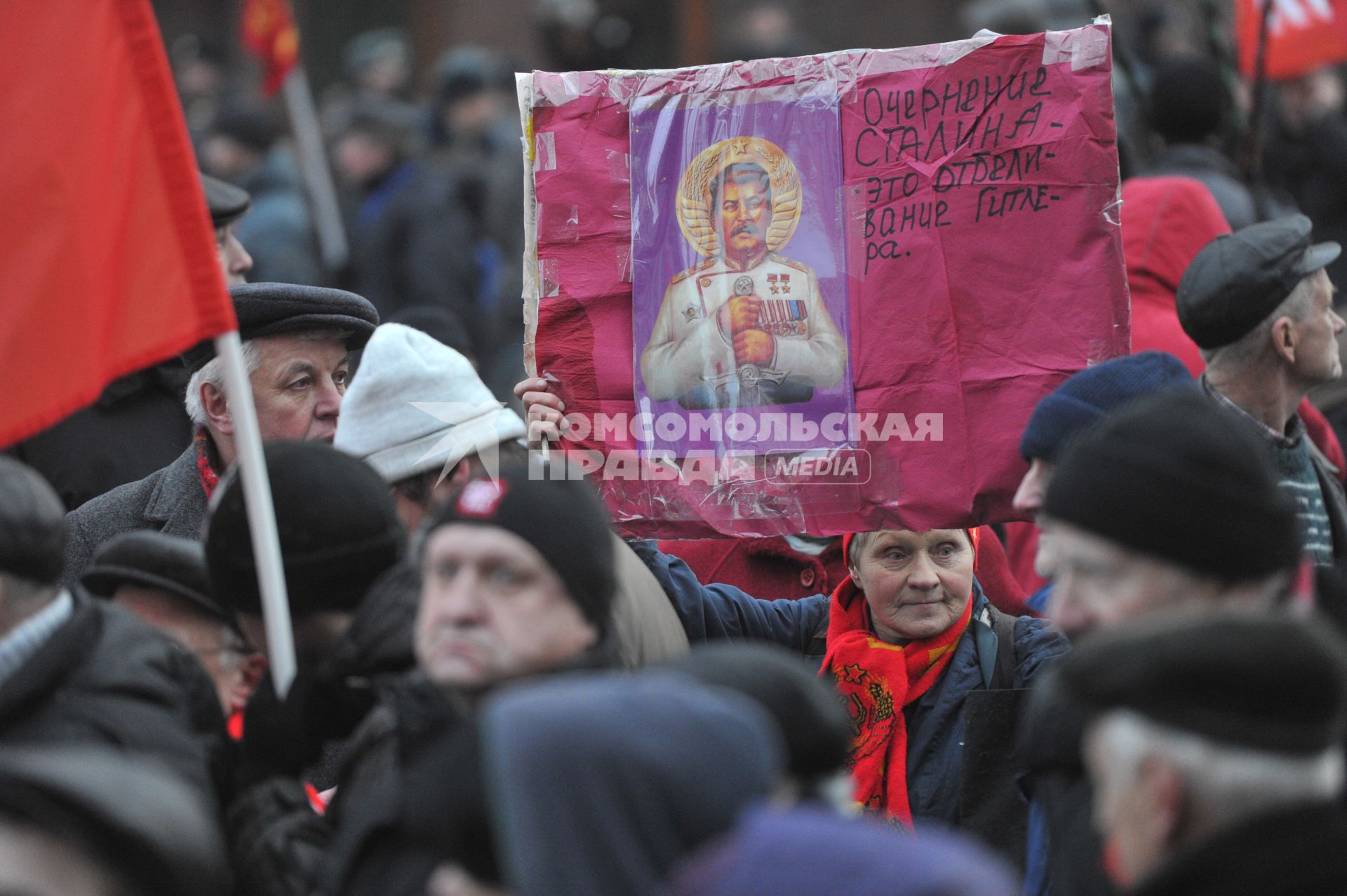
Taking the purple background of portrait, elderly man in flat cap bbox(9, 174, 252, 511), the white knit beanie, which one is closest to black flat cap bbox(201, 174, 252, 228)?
elderly man in flat cap bbox(9, 174, 252, 511)

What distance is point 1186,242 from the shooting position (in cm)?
521

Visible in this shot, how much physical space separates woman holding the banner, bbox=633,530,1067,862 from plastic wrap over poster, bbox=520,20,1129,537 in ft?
0.91

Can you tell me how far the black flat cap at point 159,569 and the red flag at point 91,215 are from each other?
1.23 ft

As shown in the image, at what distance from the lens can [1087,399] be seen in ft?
10.2

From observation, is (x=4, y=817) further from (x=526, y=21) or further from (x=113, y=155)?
(x=526, y=21)

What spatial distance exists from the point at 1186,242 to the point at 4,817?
408cm

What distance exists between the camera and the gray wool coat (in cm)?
413

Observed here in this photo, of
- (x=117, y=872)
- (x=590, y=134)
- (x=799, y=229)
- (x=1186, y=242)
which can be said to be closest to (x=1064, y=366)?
(x=799, y=229)

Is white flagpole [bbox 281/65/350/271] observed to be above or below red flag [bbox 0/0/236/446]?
below

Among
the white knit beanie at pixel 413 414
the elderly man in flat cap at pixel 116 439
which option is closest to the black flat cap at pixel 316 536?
the white knit beanie at pixel 413 414

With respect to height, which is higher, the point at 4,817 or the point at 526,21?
the point at 4,817

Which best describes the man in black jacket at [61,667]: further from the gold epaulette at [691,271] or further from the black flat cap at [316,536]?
the gold epaulette at [691,271]

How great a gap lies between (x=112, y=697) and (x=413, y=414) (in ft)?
4.06

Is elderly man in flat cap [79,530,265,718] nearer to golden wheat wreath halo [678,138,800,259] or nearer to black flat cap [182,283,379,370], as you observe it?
black flat cap [182,283,379,370]
